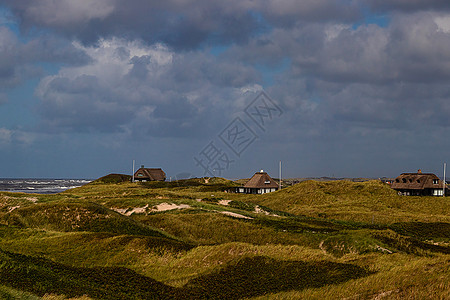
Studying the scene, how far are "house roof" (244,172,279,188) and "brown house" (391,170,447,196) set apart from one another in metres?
32.9

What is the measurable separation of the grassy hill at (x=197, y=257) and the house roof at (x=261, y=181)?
170 feet

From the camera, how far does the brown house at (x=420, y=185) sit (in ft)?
323

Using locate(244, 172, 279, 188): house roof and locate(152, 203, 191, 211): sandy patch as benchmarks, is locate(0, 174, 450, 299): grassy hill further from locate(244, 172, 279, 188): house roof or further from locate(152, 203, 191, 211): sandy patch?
locate(244, 172, 279, 188): house roof

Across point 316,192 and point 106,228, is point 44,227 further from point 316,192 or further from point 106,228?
point 316,192

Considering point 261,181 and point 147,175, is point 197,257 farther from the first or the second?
point 147,175

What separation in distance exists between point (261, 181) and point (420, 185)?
40.5 m

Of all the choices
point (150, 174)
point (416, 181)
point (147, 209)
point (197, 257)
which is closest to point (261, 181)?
point (416, 181)

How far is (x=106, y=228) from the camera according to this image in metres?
37.5

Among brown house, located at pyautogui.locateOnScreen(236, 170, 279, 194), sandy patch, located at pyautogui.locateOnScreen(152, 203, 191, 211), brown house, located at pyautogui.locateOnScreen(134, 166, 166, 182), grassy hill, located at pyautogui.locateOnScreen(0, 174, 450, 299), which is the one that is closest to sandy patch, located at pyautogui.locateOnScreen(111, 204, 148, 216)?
grassy hill, located at pyautogui.locateOnScreen(0, 174, 450, 299)

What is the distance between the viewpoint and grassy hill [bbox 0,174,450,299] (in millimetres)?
18500

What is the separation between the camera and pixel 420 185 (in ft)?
323

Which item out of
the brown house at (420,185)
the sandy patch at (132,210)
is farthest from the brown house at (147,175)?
the sandy patch at (132,210)

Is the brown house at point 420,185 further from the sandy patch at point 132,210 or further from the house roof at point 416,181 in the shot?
the sandy patch at point 132,210

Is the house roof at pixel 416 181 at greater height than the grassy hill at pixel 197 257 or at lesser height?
greater
